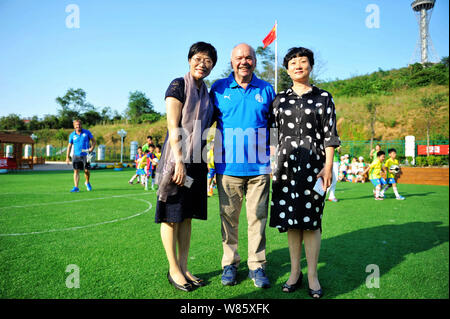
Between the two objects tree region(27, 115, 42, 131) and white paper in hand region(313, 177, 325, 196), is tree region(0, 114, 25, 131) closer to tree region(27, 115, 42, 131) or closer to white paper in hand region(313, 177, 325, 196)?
tree region(27, 115, 42, 131)

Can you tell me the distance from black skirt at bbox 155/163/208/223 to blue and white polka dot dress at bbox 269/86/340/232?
663 mm

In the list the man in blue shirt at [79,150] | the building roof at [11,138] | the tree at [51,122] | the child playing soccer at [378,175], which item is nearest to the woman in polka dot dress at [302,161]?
the child playing soccer at [378,175]

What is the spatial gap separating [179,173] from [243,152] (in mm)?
639

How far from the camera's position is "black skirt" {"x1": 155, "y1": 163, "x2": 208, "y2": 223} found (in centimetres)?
245

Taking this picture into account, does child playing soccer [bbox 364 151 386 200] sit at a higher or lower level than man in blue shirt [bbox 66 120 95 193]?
lower

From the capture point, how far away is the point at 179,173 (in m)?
2.37

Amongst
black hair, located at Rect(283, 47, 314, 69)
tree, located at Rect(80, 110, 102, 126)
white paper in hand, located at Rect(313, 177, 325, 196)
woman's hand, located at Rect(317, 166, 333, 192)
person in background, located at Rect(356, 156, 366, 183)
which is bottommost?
person in background, located at Rect(356, 156, 366, 183)

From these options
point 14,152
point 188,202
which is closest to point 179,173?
point 188,202

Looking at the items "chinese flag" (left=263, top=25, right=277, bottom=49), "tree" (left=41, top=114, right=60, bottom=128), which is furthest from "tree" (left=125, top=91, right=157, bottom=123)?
"chinese flag" (left=263, top=25, right=277, bottom=49)

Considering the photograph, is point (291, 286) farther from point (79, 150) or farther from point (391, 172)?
point (79, 150)

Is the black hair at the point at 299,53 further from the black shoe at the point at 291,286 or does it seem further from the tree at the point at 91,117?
the tree at the point at 91,117

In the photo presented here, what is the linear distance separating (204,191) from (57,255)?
6.15ft
